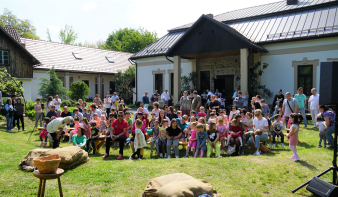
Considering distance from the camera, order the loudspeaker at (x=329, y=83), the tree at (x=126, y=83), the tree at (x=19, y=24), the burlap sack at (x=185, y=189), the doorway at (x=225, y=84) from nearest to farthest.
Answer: the burlap sack at (x=185, y=189) → the loudspeaker at (x=329, y=83) → the doorway at (x=225, y=84) → the tree at (x=126, y=83) → the tree at (x=19, y=24)

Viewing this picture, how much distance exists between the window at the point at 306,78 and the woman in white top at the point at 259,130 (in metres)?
8.70

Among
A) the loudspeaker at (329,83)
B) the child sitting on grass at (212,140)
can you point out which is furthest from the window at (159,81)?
the loudspeaker at (329,83)

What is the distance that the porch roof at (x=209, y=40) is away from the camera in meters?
14.9

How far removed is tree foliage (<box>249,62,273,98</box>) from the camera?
52.0 ft

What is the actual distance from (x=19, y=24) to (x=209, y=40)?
3866 centimetres

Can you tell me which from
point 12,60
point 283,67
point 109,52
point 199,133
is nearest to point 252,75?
point 283,67

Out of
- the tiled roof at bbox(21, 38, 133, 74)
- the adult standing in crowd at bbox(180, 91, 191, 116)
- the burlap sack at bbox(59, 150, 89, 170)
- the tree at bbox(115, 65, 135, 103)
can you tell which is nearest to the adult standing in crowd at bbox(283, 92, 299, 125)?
the adult standing in crowd at bbox(180, 91, 191, 116)

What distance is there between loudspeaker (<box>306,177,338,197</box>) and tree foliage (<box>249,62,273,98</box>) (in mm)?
11524

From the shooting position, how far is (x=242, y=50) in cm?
1488

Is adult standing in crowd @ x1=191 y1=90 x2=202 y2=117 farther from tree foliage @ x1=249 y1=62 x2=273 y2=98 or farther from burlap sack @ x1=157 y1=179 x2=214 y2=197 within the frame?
burlap sack @ x1=157 y1=179 x2=214 y2=197

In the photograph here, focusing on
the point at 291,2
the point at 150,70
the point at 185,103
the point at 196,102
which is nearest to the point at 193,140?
the point at 185,103

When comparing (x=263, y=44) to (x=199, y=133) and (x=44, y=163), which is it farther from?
(x=44, y=163)

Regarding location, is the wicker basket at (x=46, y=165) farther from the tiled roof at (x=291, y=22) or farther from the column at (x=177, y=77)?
the tiled roof at (x=291, y=22)

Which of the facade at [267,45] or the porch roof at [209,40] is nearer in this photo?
the facade at [267,45]
